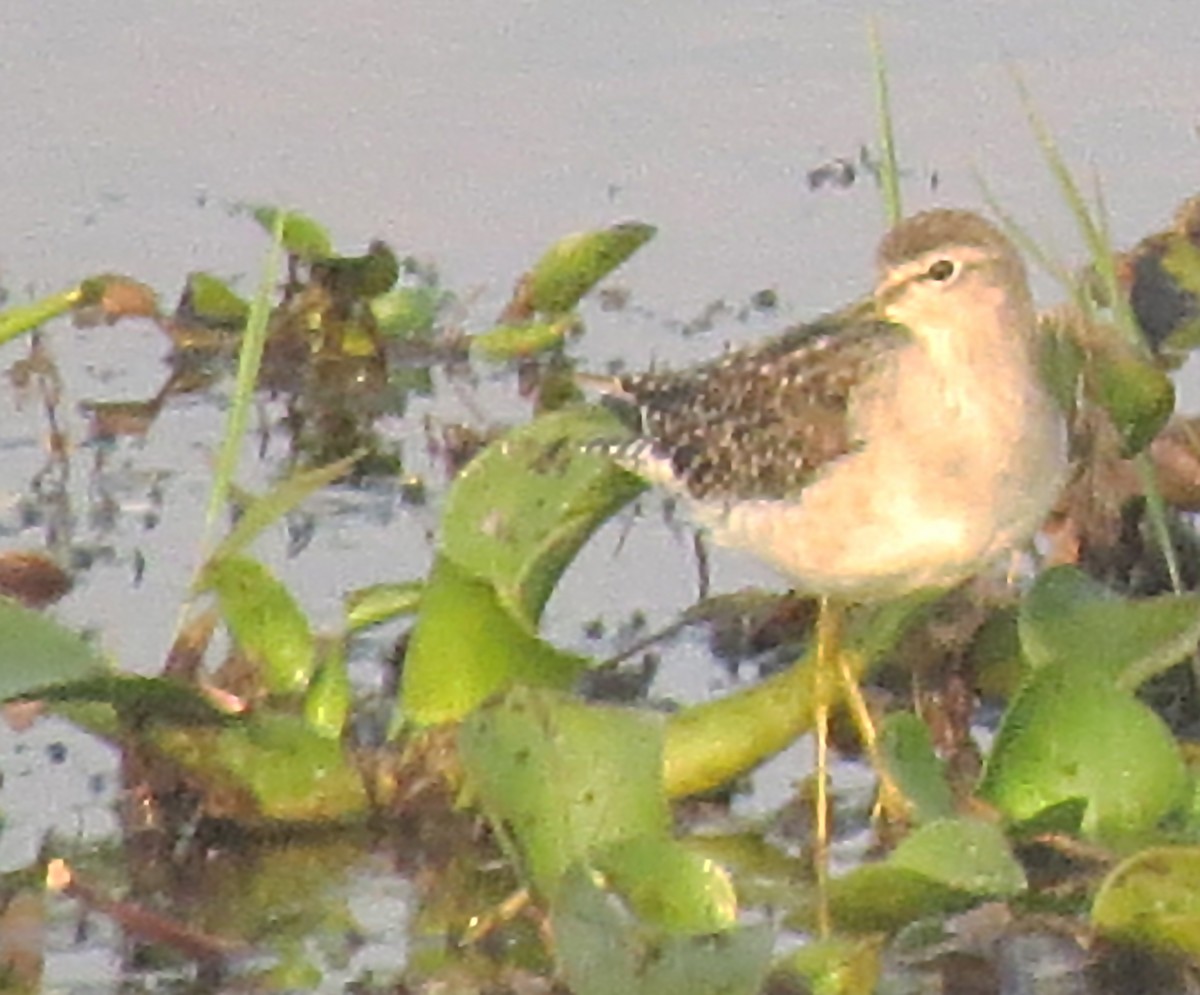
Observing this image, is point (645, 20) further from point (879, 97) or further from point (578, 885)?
point (578, 885)

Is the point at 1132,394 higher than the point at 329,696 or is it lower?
higher

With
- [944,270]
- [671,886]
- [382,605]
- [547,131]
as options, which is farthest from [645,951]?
[547,131]

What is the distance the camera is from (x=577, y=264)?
695 centimetres

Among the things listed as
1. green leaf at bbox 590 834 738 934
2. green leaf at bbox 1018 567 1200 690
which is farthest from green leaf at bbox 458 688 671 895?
green leaf at bbox 1018 567 1200 690

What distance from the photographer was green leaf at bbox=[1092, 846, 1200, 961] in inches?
180

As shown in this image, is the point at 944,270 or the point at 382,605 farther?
the point at 944,270

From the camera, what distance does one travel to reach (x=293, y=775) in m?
5.29

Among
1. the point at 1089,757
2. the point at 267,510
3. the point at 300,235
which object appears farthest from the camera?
the point at 300,235

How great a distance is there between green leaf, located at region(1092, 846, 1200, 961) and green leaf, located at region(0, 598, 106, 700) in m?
1.37

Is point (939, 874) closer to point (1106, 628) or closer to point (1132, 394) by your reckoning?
point (1106, 628)

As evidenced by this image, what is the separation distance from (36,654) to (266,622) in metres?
0.52

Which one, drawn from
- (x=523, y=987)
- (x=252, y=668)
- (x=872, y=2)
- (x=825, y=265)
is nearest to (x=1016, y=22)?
(x=872, y=2)

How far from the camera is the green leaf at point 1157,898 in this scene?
4.58 meters

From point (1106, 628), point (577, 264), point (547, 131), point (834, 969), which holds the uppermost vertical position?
point (547, 131)
